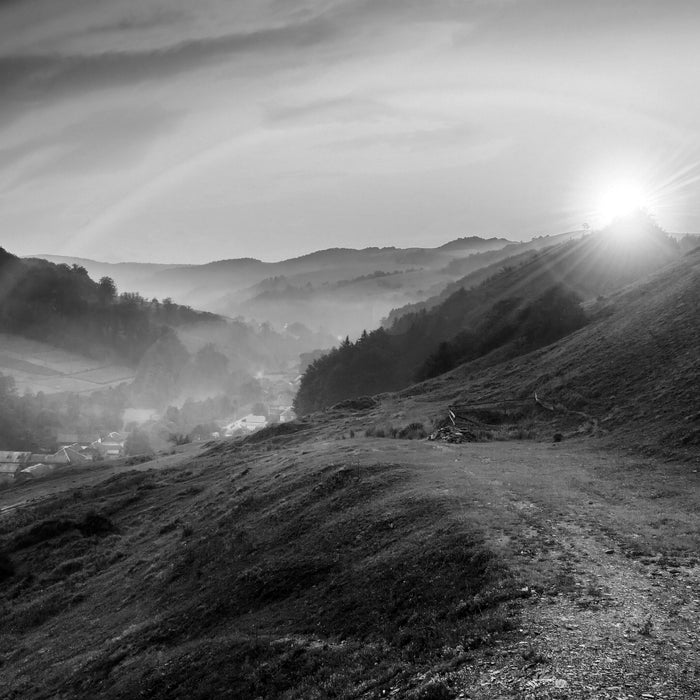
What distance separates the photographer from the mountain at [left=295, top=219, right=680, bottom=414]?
74250 millimetres

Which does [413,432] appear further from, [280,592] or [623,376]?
[280,592]

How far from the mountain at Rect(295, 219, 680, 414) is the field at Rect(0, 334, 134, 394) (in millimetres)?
103455

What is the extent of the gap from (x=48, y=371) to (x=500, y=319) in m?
167

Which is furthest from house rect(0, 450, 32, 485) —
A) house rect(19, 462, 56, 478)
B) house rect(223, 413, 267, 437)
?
house rect(223, 413, 267, 437)

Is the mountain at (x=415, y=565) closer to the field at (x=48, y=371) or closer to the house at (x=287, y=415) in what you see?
the house at (x=287, y=415)

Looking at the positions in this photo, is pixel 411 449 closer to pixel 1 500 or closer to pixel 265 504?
pixel 265 504

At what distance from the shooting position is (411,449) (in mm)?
33531

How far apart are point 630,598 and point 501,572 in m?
3.02

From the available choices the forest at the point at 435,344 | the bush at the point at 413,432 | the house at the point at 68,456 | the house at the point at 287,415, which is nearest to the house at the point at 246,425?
the house at the point at 287,415

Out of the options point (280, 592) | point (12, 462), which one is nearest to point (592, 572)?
point (280, 592)

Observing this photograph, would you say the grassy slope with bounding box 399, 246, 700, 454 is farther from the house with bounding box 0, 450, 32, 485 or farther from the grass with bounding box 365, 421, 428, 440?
the house with bounding box 0, 450, 32, 485

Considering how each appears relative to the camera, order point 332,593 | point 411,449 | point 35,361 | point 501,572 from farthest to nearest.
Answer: point 35,361 → point 411,449 → point 332,593 → point 501,572

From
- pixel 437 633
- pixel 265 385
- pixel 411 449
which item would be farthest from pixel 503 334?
pixel 265 385

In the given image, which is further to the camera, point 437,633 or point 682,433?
point 682,433
